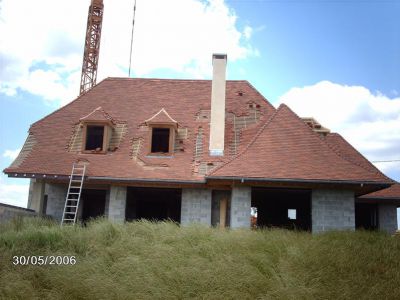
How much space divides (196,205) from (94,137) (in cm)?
526

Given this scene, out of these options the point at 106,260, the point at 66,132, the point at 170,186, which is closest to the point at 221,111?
the point at 170,186

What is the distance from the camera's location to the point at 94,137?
58.3 feet

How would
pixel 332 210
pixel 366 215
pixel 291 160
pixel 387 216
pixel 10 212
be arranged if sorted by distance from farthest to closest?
pixel 366 215
pixel 387 216
pixel 10 212
pixel 291 160
pixel 332 210

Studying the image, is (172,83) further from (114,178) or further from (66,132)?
(114,178)

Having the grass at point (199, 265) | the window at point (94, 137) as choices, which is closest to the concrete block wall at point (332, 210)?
the grass at point (199, 265)

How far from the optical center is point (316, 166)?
14.4 m

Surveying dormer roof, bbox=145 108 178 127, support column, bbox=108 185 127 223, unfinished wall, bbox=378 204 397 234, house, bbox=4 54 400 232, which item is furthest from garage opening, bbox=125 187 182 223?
unfinished wall, bbox=378 204 397 234

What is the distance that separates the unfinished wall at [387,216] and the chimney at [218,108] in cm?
795

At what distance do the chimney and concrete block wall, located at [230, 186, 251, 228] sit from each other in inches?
86.9

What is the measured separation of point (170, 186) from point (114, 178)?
204 centimetres

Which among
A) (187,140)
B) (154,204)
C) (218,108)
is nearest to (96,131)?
(187,140)

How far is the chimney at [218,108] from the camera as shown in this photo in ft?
55.1

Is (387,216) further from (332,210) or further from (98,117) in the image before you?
(98,117)

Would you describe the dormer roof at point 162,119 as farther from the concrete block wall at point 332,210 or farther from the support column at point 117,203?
the concrete block wall at point 332,210
